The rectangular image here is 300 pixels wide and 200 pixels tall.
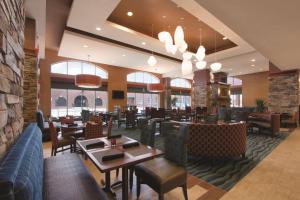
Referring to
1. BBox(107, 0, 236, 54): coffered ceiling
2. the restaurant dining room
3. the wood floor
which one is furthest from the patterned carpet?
BBox(107, 0, 236, 54): coffered ceiling

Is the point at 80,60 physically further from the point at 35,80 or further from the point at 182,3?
the point at 182,3

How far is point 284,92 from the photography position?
8594 millimetres

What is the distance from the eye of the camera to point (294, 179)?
112 inches

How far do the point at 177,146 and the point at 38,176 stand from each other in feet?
5.30

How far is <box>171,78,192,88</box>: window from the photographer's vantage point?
597 inches

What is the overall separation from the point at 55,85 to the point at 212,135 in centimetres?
889

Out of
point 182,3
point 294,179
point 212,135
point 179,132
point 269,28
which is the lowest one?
point 294,179

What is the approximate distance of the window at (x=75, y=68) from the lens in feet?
30.1

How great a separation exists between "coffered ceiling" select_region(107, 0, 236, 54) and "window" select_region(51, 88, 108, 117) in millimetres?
6117

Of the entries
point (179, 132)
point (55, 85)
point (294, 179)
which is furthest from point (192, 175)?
point (55, 85)

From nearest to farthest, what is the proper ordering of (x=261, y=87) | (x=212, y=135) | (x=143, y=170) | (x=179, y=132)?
(x=143, y=170) < (x=179, y=132) < (x=212, y=135) < (x=261, y=87)

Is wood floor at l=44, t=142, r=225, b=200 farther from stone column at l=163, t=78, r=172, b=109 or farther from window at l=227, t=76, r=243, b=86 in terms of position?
window at l=227, t=76, r=243, b=86

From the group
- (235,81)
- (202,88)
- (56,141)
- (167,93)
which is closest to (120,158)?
(56,141)

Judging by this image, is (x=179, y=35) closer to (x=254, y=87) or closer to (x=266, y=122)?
(x=266, y=122)
